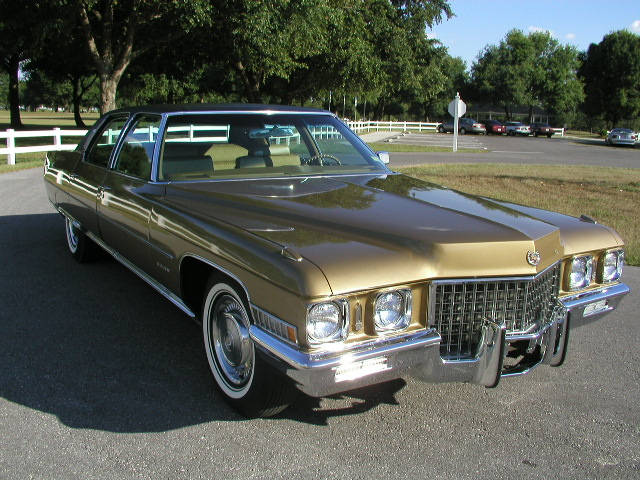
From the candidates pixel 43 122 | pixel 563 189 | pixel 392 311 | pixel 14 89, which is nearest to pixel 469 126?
pixel 14 89

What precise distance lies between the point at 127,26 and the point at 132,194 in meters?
18.4

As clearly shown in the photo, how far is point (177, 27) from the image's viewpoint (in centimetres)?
1984

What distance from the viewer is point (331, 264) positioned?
2512 millimetres

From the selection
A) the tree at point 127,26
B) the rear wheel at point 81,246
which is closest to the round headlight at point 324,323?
the rear wheel at point 81,246

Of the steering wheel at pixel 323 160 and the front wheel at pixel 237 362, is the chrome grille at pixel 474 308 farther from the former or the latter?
the steering wheel at pixel 323 160

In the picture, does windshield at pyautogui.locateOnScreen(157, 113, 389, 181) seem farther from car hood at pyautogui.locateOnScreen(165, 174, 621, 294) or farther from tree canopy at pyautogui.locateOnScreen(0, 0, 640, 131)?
tree canopy at pyautogui.locateOnScreen(0, 0, 640, 131)

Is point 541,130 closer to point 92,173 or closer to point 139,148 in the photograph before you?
point 92,173

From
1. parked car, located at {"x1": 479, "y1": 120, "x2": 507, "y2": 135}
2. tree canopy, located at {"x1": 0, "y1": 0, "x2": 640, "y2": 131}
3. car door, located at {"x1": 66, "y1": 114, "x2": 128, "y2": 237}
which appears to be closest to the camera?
car door, located at {"x1": 66, "y1": 114, "x2": 128, "y2": 237}

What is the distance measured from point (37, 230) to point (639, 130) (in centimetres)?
6176

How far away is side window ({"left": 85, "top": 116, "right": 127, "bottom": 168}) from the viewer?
4.91 metres

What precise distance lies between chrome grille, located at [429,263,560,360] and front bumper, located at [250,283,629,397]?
61 millimetres

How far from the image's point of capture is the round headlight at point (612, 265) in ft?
11.3

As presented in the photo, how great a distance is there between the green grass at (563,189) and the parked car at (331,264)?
3731 mm

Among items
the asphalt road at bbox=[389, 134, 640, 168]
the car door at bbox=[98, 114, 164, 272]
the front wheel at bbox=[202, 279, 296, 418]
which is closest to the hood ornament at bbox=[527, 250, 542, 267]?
the front wheel at bbox=[202, 279, 296, 418]
